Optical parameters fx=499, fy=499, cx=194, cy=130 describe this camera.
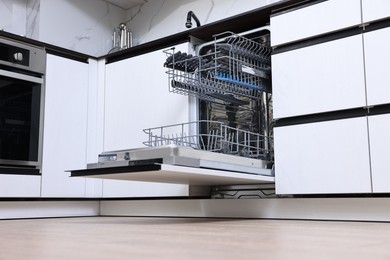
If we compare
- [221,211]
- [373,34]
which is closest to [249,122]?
[221,211]

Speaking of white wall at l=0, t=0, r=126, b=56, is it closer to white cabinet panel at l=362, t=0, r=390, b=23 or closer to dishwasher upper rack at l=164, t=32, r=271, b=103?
dishwasher upper rack at l=164, t=32, r=271, b=103

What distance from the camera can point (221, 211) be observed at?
8.17ft

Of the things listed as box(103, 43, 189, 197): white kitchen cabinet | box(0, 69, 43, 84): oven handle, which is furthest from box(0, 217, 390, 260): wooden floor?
box(0, 69, 43, 84): oven handle

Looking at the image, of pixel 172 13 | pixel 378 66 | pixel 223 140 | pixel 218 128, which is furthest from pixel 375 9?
pixel 172 13

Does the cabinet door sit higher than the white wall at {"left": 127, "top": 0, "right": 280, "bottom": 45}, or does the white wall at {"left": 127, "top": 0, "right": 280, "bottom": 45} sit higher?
the white wall at {"left": 127, "top": 0, "right": 280, "bottom": 45}

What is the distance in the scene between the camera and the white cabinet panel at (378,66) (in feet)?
6.34

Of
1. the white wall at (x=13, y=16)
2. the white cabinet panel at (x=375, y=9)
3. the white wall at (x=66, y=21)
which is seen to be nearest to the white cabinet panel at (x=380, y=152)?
Answer: the white cabinet panel at (x=375, y=9)

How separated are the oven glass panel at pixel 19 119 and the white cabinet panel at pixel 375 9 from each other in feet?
5.77

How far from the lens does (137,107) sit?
287cm

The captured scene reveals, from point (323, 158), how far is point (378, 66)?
0.43m

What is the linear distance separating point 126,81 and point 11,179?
33.5 inches

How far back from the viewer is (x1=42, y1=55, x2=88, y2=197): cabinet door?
9.18 ft

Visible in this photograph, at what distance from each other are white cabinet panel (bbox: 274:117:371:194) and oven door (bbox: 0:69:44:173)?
1339mm

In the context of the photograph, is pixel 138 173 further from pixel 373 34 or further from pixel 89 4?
pixel 89 4
